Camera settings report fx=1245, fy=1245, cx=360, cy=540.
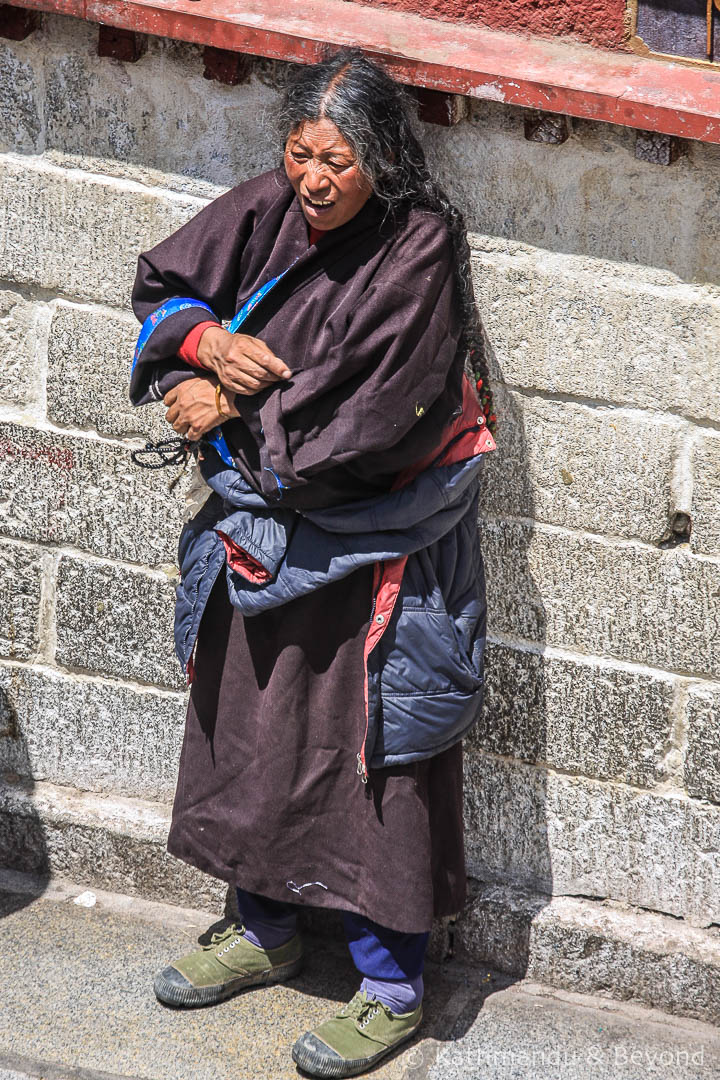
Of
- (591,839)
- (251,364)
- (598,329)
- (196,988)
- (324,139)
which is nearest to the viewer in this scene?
(324,139)

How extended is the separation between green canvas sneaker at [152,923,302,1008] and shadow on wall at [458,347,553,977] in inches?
20.1

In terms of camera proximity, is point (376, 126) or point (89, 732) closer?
point (376, 126)

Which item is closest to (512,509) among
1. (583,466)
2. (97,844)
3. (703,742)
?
(583,466)

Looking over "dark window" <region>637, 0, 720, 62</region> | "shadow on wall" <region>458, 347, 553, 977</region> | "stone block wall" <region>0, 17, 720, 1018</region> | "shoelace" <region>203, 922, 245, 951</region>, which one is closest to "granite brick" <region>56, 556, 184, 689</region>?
"stone block wall" <region>0, 17, 720, 1018</region>

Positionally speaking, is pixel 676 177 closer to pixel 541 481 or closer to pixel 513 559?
pixel 541 481

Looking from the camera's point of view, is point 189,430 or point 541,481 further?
point 541,481

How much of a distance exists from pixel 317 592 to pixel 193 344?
2.08 feet

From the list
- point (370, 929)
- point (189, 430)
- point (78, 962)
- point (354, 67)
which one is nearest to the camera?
point (354, 67)

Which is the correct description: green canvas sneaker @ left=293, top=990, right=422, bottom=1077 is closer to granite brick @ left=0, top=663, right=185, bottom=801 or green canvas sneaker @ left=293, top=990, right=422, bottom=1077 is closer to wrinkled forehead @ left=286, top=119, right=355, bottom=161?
granite brick @ left=0, top=663, right=185, bottom=801

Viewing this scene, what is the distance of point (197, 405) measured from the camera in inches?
111

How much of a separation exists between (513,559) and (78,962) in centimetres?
161

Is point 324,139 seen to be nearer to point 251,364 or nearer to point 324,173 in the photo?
point 324,173

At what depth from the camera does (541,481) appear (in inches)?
125

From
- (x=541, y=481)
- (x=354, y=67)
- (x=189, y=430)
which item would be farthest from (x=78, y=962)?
(x=354, y=67)
